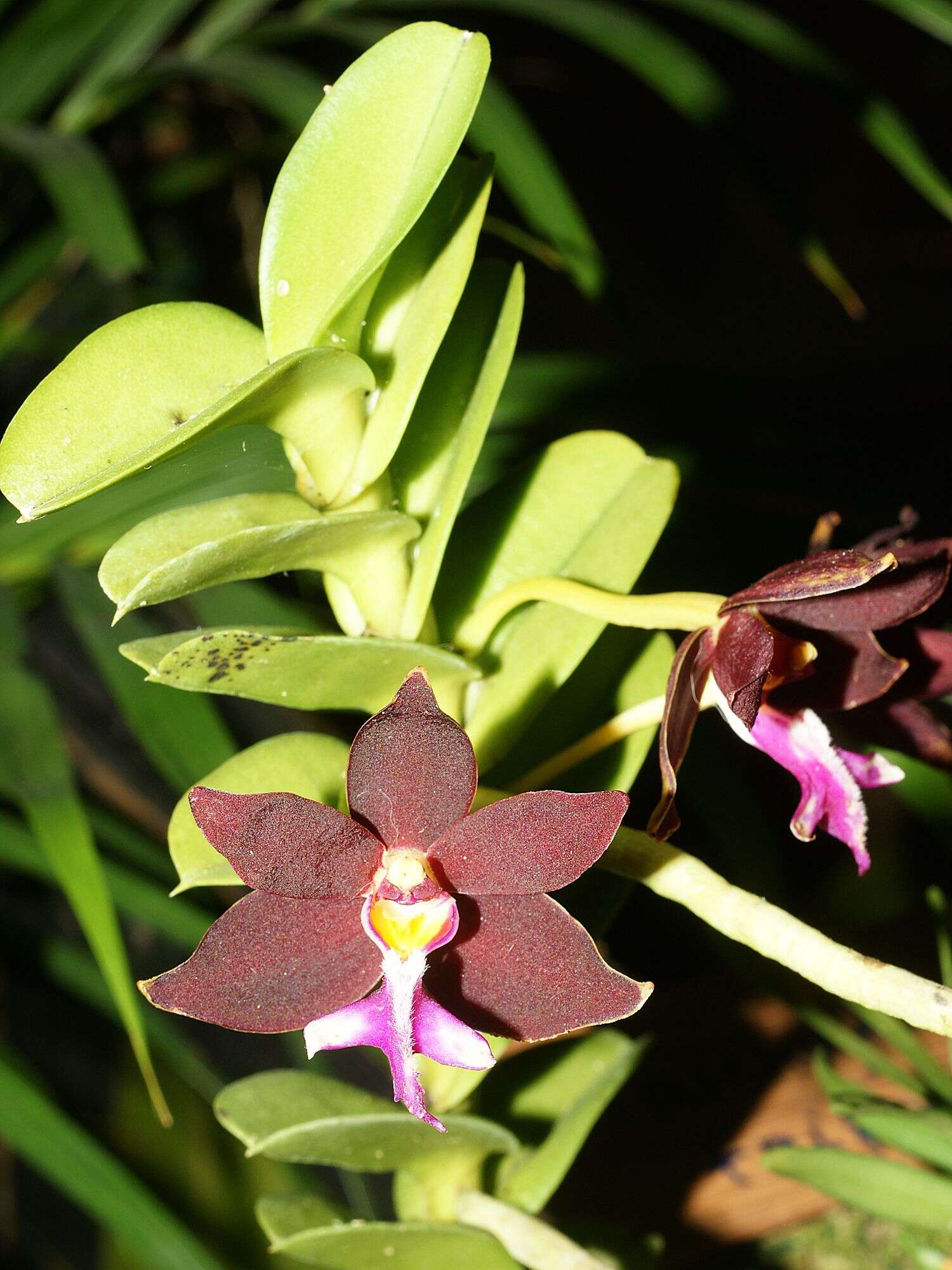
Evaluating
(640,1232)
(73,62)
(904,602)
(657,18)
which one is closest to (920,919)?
(640,1232)

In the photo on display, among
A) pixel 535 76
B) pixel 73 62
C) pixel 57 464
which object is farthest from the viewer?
pixel 535 76

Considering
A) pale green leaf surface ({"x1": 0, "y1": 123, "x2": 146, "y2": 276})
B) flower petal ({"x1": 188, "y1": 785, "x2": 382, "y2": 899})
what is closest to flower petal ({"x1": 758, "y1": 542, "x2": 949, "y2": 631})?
flower petal ({"x1": 188, "y1": 785, "x2": 382, "y2": 899})

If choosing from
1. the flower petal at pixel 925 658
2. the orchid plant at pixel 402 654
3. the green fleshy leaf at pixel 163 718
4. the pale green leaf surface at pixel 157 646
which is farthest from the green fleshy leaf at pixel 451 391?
the green fleshy leaf at pixel 163 718

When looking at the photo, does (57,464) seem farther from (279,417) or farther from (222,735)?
(222,735)

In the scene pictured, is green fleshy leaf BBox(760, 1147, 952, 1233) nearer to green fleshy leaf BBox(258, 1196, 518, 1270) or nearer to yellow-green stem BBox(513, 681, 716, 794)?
green fleshy leaf BBox(258, 1196, 518, 1270)

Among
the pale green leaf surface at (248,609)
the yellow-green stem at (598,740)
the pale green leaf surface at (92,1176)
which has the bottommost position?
the pale green leaf surface at (92,1176)

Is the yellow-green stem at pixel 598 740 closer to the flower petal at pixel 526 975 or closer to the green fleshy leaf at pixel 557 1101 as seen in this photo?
the flower petal at pixel 526 975
